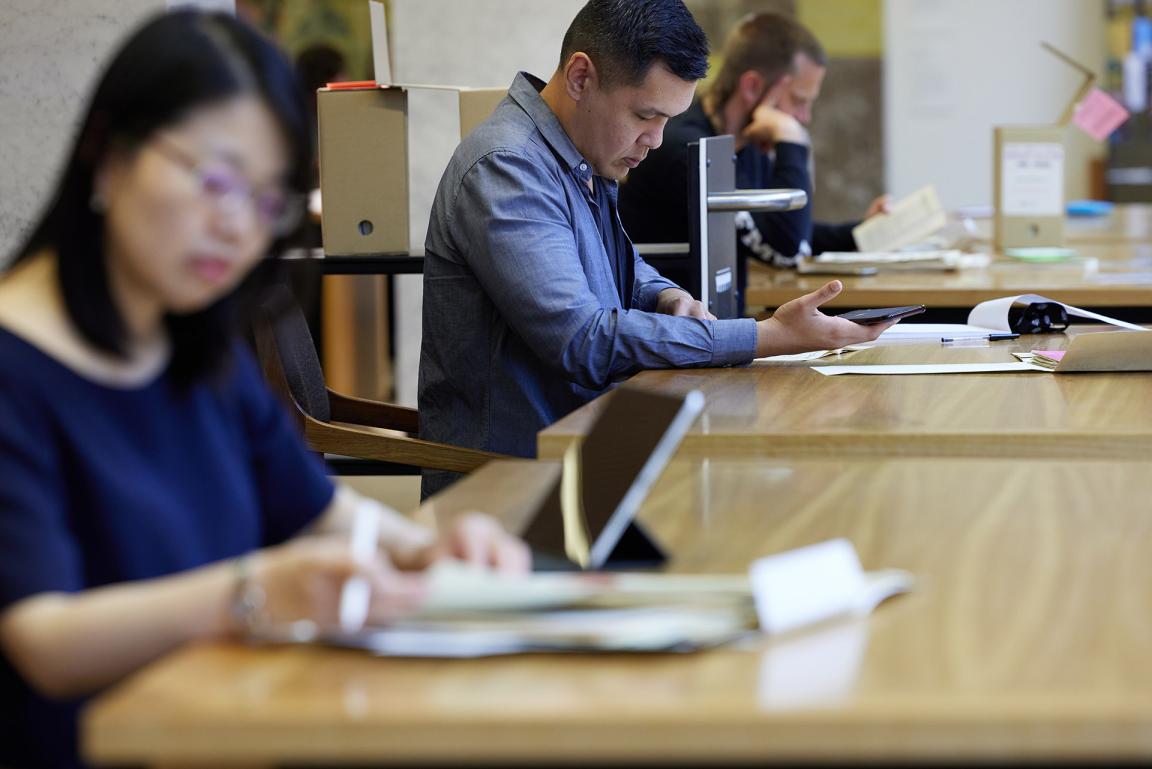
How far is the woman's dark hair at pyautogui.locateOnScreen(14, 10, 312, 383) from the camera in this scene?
0.95m

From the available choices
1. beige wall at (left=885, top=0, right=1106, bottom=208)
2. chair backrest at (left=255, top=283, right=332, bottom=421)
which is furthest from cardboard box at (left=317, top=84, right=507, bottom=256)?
beige wall at (left=885, top=0, right=1106, bottom=208)

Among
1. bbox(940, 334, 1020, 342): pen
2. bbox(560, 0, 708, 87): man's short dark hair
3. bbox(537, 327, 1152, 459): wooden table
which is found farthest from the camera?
bbox(940, 334, 1020, 342): pen

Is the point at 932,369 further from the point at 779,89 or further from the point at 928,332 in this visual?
the point at 779,89

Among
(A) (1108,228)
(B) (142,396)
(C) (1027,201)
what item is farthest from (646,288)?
(A) (1108,228)

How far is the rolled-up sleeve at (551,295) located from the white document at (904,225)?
6.44 feet

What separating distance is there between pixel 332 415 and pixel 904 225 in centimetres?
194

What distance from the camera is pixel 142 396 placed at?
39.4 inches

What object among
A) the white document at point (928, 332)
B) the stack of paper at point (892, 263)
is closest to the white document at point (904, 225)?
the stack of paper at point (892, 263)

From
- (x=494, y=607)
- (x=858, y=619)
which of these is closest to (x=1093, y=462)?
(x=858, y=619)

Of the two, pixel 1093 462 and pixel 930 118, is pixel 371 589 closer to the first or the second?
pixel 1093 462

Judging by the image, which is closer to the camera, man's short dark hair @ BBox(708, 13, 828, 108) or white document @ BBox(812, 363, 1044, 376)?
white document @ BBox(812, 363, 1044, 376)

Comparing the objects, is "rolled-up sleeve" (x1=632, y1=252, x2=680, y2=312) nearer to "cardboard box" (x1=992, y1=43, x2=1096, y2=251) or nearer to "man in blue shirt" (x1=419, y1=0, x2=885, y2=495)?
"man in blue shirt" (x1=419, y1=0, x2=885, y2=495)

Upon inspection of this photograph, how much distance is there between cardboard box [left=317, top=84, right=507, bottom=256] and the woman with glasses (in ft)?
6.33

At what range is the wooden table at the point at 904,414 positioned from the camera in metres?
1.58
